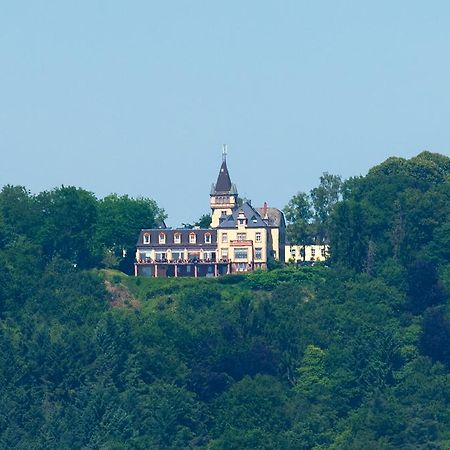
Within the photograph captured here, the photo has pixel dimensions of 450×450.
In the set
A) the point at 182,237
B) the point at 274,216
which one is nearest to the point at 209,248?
the point at 182,237

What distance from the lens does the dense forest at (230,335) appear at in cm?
15438

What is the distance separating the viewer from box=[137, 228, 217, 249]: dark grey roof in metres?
182

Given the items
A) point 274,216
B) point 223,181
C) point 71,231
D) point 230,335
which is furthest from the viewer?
point 223,181

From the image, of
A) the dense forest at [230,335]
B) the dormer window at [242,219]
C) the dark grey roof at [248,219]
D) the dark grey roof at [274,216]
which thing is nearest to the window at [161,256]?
the dense forest at [230,335]

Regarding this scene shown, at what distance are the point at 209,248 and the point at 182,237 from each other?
1.98 meters

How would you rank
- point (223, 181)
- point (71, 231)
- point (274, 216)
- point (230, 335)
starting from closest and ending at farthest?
point (230, 335) → point (71, 231) → point (274, 216) → point (223, 181)

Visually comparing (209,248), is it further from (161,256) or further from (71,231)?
(71,231)

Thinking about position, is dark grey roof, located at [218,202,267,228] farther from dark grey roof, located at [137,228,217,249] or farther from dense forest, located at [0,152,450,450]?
dense forest, located at [0,152,450,450]

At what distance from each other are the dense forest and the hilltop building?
2298mm

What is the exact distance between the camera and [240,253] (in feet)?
594

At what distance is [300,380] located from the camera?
163m

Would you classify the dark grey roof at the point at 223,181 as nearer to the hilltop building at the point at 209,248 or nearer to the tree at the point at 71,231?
the hilltop building at the point at 209,248

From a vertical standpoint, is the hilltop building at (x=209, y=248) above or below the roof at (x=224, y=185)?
below

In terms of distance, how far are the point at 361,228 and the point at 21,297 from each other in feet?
73.7
